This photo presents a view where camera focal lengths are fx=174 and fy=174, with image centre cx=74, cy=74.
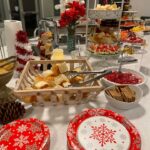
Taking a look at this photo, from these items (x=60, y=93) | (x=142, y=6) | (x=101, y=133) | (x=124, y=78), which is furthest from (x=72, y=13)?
(x=142, y=6)

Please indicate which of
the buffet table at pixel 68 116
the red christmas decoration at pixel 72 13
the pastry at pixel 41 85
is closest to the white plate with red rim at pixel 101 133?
the buffet table at pixel 68 116

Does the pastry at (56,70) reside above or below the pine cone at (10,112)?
above

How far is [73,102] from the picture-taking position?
628mm

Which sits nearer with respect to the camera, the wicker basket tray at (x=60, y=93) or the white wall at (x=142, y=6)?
the wicker basket tray at (x=60, y=93)

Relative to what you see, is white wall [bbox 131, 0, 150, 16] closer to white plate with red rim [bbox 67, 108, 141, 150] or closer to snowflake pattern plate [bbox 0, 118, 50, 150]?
white plate with red rim [bbox 67, 108, 141, 150]

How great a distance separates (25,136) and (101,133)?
0.21 meters

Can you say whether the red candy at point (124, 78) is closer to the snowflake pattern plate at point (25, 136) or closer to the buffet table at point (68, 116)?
the buffet table at point (68, 116)

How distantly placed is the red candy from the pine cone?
389 mm

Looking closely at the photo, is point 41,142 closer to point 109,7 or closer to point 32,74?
point 32,74

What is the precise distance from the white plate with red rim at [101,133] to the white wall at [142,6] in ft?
10.0

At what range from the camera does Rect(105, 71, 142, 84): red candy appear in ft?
2.45

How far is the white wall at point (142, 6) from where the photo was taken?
309 centimetres

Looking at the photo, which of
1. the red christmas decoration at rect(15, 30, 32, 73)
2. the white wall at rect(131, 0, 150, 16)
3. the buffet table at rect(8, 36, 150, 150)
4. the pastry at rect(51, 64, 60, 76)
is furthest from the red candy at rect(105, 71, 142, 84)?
the white wall at rect(131, 0, 150, 16)

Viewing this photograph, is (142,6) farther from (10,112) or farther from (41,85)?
(10,112)
